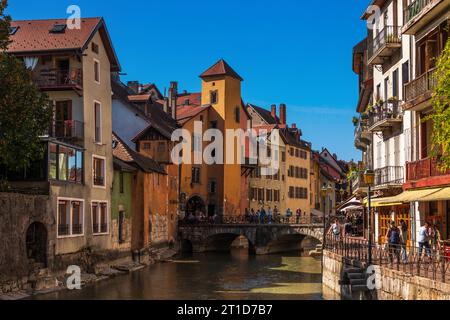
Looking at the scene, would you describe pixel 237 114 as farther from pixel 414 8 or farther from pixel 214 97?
pixel 414 8

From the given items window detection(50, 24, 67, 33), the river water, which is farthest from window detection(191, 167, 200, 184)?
window detection(50, 24, 67, 33)

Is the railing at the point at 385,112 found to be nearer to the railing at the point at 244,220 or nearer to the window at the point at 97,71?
the window at the point at 97,71

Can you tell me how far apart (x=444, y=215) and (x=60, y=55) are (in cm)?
2185

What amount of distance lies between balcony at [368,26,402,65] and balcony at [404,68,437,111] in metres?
4.17

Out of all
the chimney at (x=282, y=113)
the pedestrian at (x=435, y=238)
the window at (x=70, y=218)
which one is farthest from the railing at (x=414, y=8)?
the chimney at (x=282, y=113)

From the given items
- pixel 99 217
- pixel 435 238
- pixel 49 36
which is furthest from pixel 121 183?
pixel 435 238

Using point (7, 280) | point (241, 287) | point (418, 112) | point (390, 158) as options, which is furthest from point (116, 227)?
point (418, 112)

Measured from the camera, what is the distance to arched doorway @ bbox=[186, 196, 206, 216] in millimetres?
68688

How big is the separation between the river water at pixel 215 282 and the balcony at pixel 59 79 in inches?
420

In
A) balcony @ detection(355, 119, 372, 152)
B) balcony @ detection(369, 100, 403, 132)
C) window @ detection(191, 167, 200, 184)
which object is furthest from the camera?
window @ detection(191, 167, 200, 184)

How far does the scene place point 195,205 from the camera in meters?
69.6

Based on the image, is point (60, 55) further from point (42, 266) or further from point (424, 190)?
point (424, 190)

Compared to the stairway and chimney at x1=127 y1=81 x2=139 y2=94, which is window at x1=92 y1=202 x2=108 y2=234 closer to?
the stairway

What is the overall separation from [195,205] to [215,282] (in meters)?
31.9
